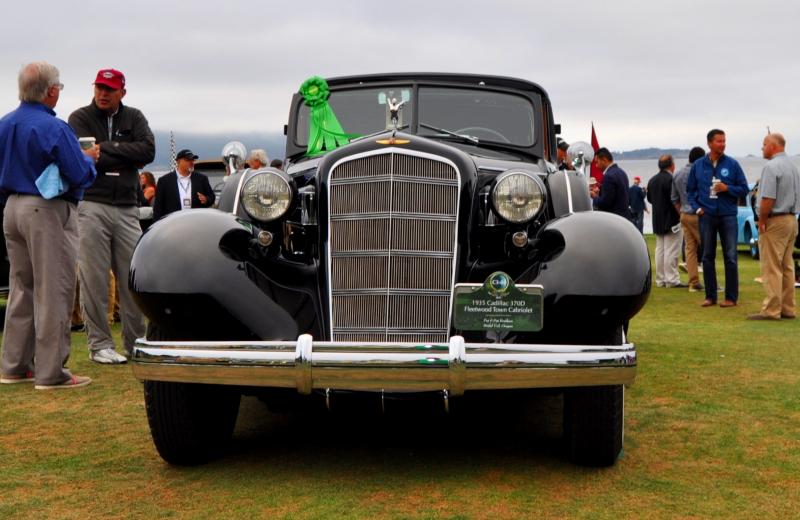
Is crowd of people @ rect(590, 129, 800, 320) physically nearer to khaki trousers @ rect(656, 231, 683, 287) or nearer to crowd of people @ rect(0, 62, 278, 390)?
khaki trousers @ rect(656, 231, 683, 287)

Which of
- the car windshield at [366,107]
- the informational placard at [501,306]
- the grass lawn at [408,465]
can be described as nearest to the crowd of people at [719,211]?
the grass lawn at [408,465]

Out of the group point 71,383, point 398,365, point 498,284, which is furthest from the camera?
point 71,383

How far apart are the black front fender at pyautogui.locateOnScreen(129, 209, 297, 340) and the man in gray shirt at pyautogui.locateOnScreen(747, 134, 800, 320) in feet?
22.1

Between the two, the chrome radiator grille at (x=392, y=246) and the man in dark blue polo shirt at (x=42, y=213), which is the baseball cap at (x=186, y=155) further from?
the chrome radiator grille at (x=392, y=246)

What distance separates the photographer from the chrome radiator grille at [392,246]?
4035mm

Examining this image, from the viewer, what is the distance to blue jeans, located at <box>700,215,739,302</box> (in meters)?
10.4

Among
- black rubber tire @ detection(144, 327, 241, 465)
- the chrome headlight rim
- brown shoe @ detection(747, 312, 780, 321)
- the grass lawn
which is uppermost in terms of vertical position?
the chrome headlight rim

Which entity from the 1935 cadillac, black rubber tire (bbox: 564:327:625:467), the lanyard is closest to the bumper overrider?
the 1935 cadillac

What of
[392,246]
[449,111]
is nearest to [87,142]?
[449,111]

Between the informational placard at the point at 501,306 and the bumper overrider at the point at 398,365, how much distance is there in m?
0.15

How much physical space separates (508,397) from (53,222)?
3294 millimetres

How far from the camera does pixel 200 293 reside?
155 inches

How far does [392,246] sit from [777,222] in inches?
259

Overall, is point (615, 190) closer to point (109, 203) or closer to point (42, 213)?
point (109, 203)
